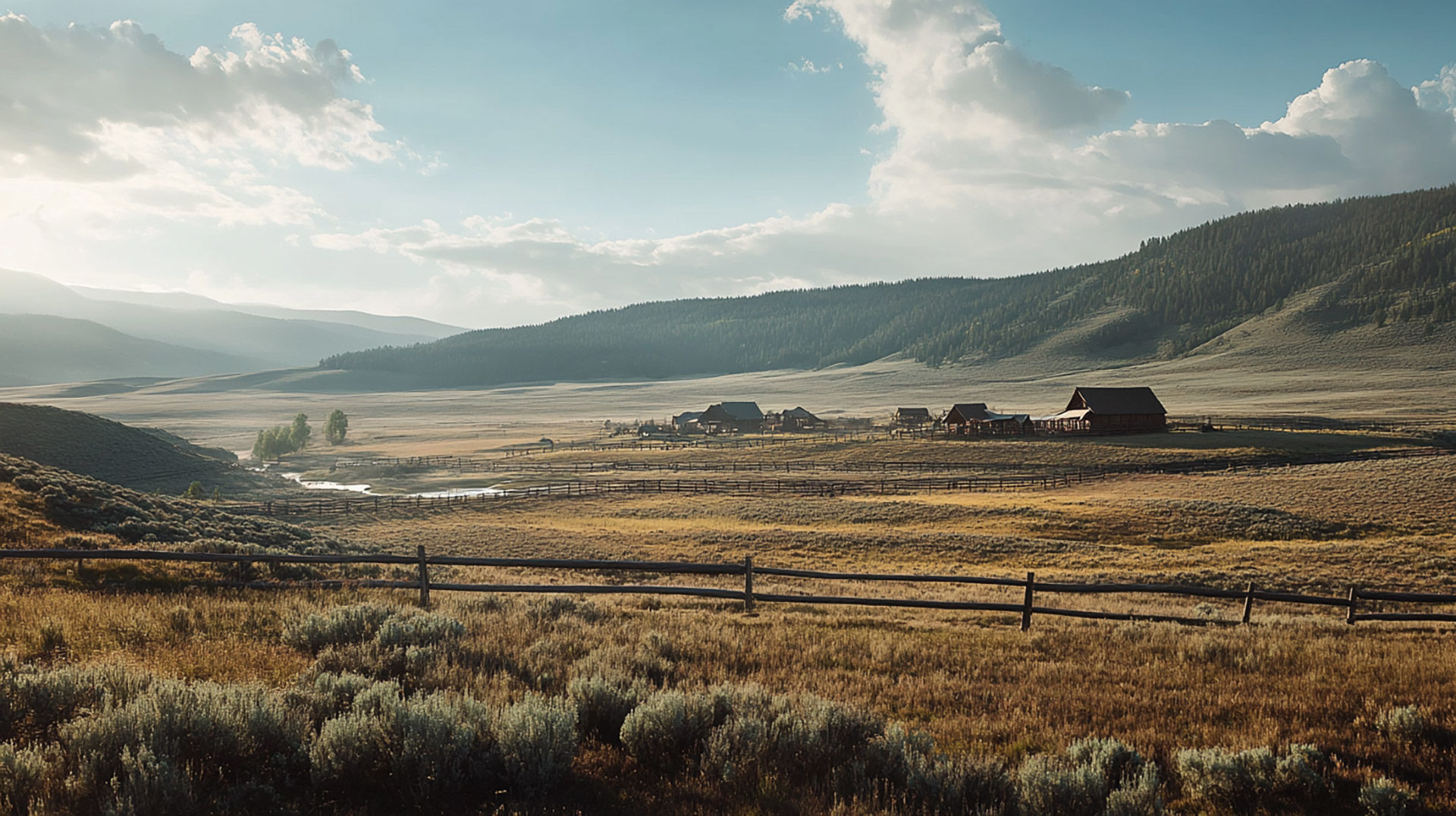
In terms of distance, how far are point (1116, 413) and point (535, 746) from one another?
79.0 metres

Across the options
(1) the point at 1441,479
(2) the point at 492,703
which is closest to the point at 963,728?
(2) the point at 492,703

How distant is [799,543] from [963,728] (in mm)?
25433

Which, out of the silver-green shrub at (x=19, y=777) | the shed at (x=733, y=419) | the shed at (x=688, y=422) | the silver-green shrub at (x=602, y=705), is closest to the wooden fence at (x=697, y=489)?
the silver-green shrub at (x=602, y=705)

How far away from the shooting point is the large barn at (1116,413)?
7288cm

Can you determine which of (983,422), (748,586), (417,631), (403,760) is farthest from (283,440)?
(403,760)

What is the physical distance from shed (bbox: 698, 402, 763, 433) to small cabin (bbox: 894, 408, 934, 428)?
19.9m

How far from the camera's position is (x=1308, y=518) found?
33.9 m

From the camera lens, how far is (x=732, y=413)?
346ft

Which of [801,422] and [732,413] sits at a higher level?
[732,413]

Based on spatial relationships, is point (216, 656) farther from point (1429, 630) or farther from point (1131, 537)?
point (1131, 537)

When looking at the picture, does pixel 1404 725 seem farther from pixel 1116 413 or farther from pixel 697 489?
pixel 1116 413

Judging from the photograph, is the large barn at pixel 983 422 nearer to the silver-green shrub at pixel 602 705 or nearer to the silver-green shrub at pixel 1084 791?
the silver-green shrub at pixel 1084 791

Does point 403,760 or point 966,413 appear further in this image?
point 966,413

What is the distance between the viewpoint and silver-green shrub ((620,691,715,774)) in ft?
18.4
